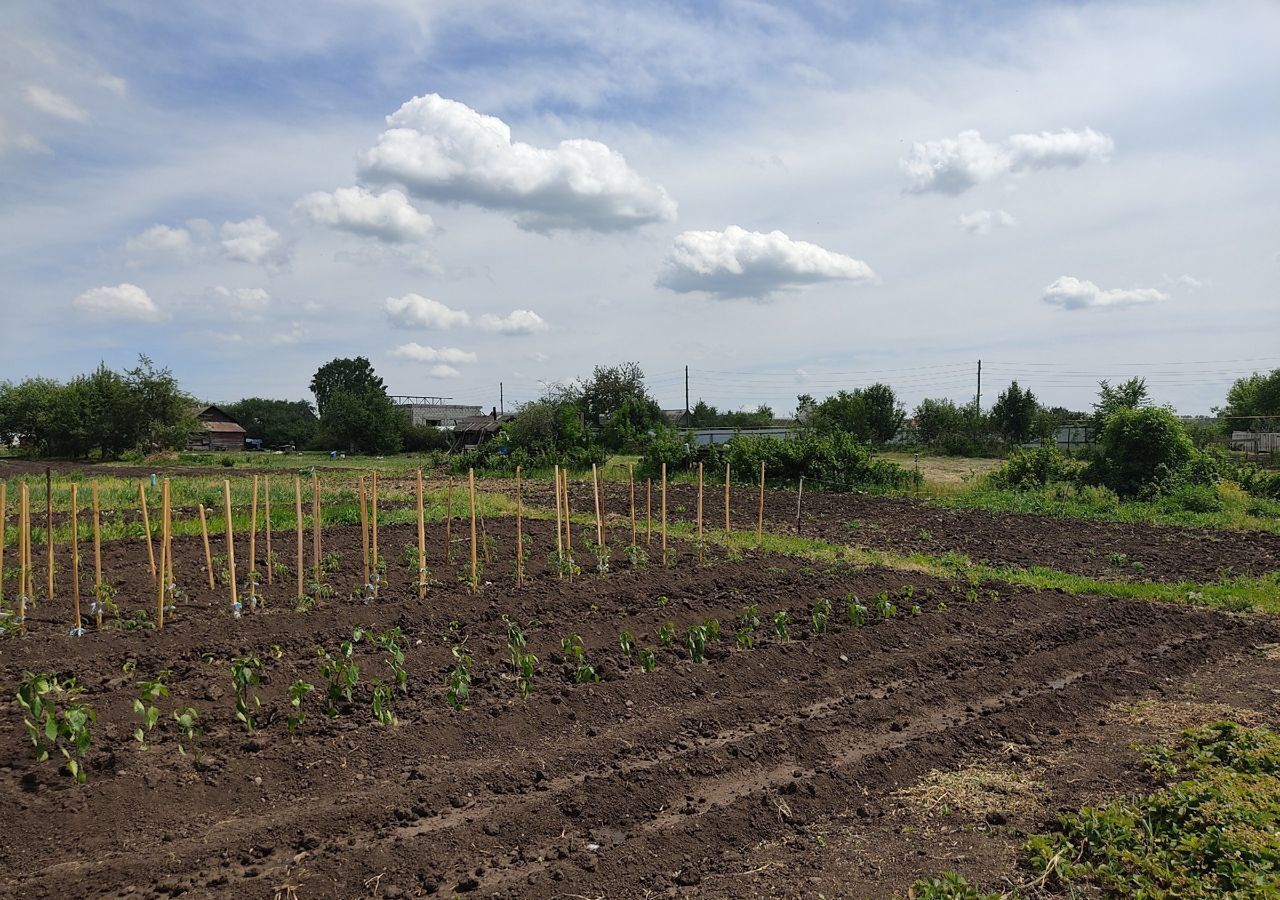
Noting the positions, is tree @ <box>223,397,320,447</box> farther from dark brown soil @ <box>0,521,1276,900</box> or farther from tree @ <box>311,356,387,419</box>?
dark brown soil @ <box>0,521,1276,900</box>

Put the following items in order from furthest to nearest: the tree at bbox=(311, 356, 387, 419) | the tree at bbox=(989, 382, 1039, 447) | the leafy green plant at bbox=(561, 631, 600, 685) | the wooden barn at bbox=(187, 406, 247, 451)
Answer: the tree at bbox=(311, 356, 387, 419) < the wooden barn at bbox=(187, 406, 247, 451) < the tree at bbox=(989, 382, 1039, 447) < the leafy green plant at bbox=(561, 631, 600, 685)

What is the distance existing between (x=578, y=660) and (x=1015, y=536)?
10720 millimetres

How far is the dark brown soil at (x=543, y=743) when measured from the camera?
370 centimetres

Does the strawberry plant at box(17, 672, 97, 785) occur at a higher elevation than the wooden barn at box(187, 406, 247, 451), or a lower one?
lower

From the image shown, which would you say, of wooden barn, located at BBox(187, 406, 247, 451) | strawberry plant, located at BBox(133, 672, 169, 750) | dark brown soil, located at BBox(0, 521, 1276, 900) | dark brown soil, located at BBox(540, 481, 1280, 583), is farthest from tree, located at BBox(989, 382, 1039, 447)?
wooden barn, located at BBox(187, 406, 247, 451)

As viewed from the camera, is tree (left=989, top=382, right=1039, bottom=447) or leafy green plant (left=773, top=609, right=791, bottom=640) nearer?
leafy green plant (left=773, top=609, right=791, bottom=640)

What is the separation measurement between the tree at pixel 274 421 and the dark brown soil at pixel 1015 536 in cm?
5767

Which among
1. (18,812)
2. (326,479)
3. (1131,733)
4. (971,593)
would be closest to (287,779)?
(18,812)

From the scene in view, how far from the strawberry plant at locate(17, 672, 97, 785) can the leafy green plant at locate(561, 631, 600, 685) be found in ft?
9.65

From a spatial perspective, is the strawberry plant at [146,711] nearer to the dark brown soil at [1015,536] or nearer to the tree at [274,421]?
the dark brown soil at [1015,536]

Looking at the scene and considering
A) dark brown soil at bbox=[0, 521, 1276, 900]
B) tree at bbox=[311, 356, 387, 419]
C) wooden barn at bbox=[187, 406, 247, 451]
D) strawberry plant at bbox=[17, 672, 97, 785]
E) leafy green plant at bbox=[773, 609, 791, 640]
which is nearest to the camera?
dark brown soil at bbox=[0, 521, 1276, 900]

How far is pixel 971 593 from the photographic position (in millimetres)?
9086

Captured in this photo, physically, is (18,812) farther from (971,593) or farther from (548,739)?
→ (971,593)

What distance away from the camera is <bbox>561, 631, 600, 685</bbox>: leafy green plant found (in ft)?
19.7
